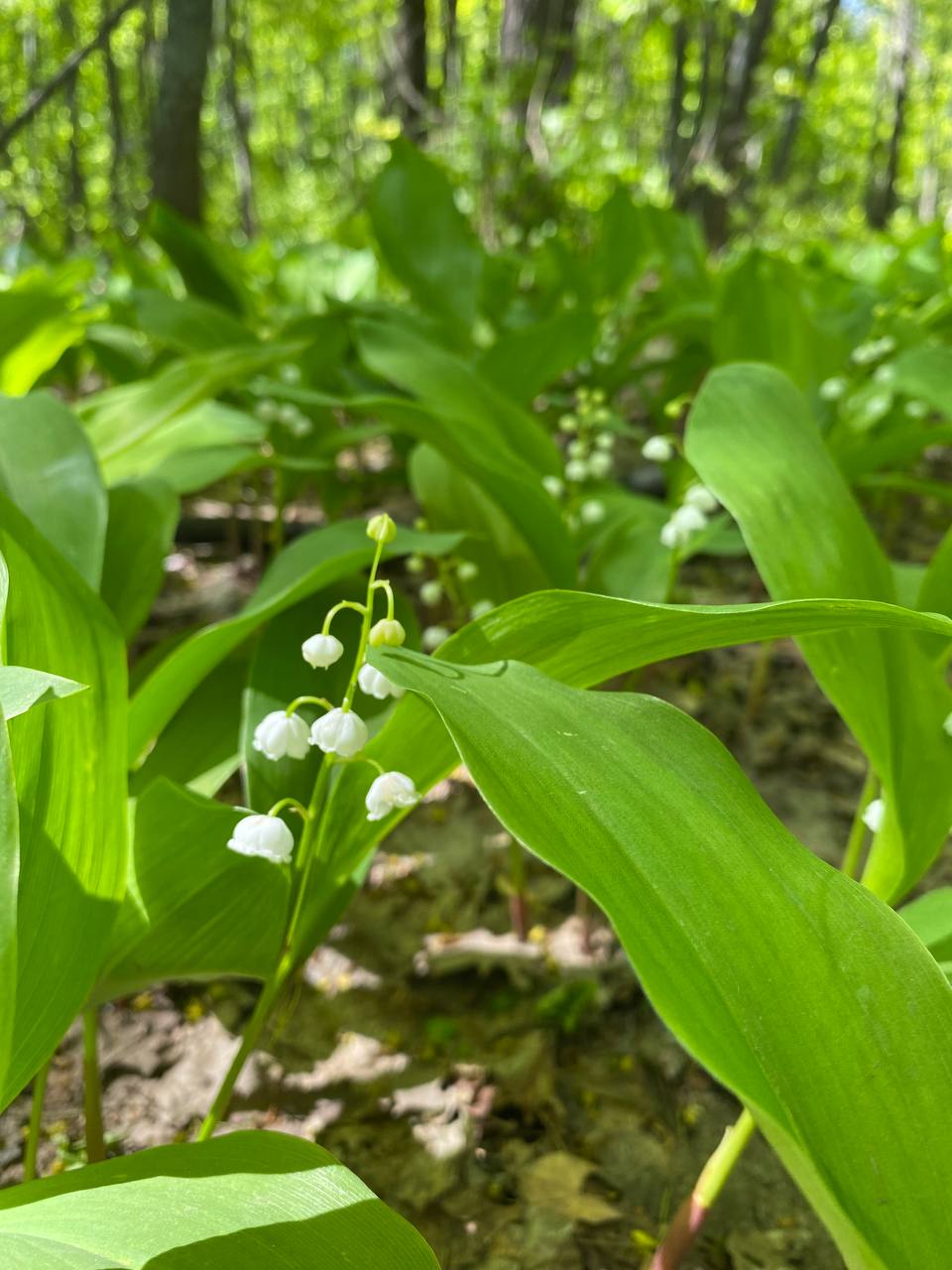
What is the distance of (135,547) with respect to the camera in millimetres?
1095

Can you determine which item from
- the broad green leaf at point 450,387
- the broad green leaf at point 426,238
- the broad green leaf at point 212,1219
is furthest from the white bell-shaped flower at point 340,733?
the broad green leaf at point 426,238

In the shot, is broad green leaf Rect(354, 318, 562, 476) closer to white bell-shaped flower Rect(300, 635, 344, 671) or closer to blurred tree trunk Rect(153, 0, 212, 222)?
white bell-shaped flower Rect(300, 635, 344, 671)

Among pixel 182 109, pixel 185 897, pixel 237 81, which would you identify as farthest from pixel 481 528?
pixel 237 81

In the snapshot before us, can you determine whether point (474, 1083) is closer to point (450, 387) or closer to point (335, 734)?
point (335, 734)

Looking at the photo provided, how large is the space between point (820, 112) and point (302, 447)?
29.8 ft

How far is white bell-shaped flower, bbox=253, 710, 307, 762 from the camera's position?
2.09 feet

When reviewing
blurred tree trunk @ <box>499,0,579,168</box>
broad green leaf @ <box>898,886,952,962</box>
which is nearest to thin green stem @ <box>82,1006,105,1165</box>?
broad green leaf @ <box>898,886,952,962</box>

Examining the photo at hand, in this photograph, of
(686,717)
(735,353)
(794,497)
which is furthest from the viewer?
(735,353)

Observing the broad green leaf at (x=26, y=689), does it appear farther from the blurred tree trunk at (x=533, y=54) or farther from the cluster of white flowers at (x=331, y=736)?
the blurred tree trunk at (x=533, y=54)

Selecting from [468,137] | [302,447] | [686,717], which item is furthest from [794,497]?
[468,137]

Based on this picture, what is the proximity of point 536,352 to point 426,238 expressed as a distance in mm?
493

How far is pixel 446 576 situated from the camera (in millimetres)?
1171

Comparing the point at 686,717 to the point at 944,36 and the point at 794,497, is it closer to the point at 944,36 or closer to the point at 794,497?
the point at 794,497

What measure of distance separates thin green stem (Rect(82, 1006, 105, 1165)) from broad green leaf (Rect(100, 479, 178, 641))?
440 mm
